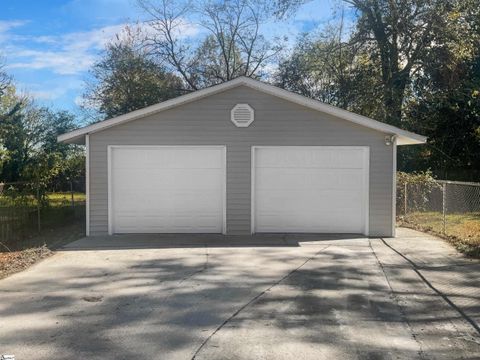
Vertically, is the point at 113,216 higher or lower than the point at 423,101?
lower

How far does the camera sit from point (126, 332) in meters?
5.14

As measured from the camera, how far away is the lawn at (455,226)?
33.9 ft

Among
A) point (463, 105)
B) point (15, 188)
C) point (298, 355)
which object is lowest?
point (298, 355)

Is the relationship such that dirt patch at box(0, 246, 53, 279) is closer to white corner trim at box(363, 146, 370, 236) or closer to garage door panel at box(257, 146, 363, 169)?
garage door panel at box(257, 146, 363, 169)

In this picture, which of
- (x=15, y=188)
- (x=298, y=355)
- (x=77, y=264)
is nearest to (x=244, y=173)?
(x=77, y=264)

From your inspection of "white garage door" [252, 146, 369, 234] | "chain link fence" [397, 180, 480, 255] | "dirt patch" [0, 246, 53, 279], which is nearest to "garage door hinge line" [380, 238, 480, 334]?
"white garage door" [252, 146, 369, 234]

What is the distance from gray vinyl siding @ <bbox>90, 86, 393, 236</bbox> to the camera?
11.9 meters

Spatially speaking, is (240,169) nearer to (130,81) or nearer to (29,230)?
(29,230)

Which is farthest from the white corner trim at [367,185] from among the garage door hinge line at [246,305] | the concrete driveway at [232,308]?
the garage door hinge line at [246,305]

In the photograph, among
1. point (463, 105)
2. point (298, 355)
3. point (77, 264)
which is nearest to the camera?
point (298, 355)

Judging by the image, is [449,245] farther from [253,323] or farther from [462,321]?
[253,323]

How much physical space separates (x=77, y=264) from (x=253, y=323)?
171 inches

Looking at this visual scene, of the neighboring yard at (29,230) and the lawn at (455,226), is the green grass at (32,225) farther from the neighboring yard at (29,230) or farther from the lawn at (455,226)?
the lawn at (455,226)

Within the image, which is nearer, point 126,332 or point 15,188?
point 126,332
